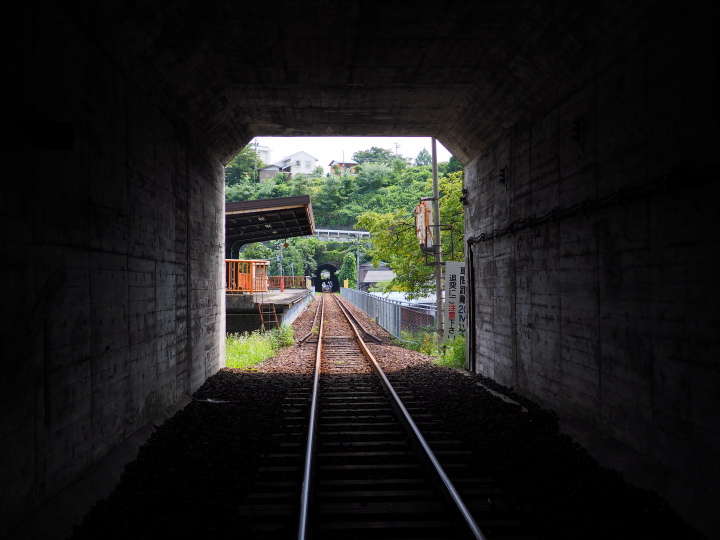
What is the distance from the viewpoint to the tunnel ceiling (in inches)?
251

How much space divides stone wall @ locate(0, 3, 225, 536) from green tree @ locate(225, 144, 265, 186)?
8570 cm

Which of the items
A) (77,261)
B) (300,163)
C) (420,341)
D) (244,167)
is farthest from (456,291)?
(300,163)

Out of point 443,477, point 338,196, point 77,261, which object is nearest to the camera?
point 77,261

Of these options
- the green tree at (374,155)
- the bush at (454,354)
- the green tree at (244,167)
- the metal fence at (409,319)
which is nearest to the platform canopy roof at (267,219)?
the metal fence at (409,319)

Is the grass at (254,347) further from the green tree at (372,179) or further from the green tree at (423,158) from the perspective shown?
the green tree at (423,158)

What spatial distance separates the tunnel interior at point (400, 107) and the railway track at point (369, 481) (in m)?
1.70

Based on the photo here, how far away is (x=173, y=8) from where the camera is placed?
249 inches

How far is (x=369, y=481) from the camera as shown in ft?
18.5

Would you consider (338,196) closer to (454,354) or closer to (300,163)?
(300,163)

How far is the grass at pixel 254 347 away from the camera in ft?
47.5

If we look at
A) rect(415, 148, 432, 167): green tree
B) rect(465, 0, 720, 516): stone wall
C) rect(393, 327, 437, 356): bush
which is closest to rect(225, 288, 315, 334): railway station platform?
rect(393, 327, 437, 356): bush

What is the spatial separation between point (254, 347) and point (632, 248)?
12.3m

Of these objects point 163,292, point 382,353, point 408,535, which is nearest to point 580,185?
point 408,535

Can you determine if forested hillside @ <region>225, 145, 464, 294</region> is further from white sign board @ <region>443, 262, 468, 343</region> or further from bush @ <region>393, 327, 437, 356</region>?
white sign board @ <region>443, 262, 468, 343</region>
